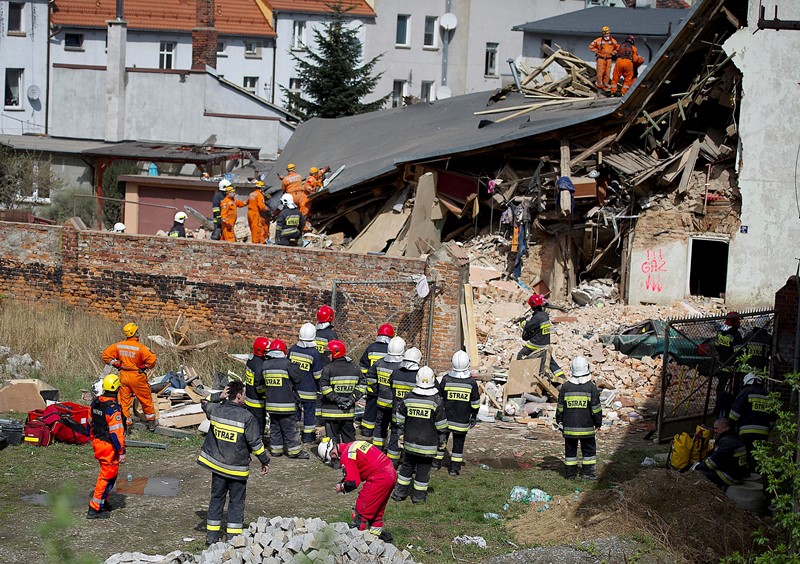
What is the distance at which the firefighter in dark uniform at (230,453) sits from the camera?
1040 cm

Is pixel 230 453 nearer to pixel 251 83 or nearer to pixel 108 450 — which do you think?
pixel 108 450

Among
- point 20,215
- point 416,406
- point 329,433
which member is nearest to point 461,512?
point 416,406

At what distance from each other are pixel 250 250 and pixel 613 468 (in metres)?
8.30

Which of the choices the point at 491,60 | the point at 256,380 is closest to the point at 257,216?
the point at 256,380

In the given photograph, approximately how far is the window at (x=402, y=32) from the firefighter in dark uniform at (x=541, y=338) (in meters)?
40.8

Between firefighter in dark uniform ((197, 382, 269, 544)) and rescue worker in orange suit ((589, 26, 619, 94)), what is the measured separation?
16.7 meters

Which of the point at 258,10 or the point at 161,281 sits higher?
the point at 258,10

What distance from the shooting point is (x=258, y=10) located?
53125 mm

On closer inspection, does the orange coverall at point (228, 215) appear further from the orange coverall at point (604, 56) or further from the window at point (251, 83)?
the window at point (251, 83)

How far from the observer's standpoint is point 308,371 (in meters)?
14.1

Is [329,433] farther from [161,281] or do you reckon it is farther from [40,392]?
[161,281]

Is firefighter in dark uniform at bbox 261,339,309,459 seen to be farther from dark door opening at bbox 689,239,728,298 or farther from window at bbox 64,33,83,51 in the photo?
window at bbox 64,33,83,51

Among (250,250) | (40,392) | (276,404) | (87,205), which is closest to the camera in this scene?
(276,404)

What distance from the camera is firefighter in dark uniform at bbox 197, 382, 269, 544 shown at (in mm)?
10398
